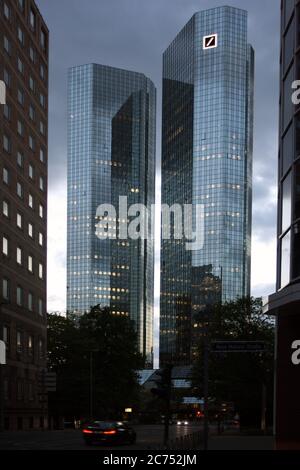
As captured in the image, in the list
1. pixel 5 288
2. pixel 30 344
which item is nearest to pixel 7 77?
pixel 5 288

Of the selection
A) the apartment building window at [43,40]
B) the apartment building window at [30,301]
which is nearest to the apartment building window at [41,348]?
the apartment building window at [30,301]

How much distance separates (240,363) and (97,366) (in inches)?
999

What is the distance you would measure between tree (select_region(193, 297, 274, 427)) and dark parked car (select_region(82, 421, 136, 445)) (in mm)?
26101

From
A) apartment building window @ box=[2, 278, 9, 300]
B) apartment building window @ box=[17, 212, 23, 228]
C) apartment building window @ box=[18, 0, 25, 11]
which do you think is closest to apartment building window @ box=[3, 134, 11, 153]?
apartment building window @ box=[17, 212, 23, 228]

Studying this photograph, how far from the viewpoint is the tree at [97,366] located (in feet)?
277

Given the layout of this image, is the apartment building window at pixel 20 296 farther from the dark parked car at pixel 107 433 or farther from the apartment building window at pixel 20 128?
the dark parked car at pixel 107 433

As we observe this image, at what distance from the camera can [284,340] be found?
101 ft

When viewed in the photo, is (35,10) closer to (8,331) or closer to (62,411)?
(8,331)

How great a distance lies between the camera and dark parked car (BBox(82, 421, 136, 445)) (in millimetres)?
35500

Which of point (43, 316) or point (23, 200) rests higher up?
point (23, 200)

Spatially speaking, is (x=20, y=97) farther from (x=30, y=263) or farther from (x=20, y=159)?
(x=30, y=263)
